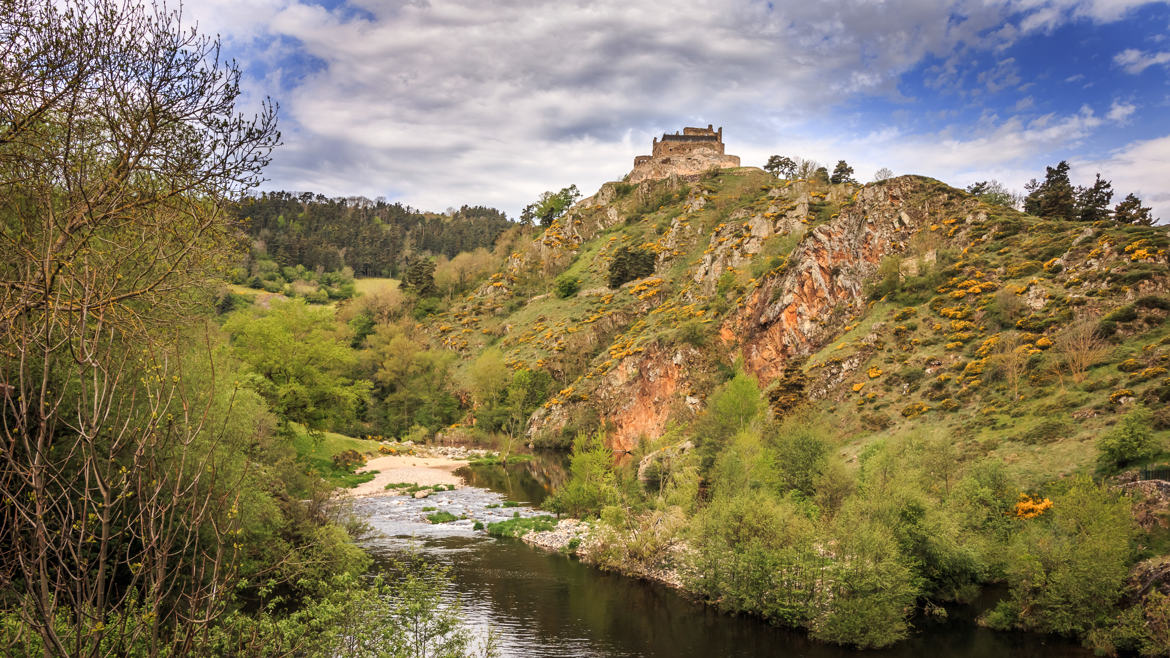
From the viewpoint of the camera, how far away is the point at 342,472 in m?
58.6

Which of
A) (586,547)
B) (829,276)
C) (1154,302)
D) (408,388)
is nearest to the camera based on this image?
(586,547)

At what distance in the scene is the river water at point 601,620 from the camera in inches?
947

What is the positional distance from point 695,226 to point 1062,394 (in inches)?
3217

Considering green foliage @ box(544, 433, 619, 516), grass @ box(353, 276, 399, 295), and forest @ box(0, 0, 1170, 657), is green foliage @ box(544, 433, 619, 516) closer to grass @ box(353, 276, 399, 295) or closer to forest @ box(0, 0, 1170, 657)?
forest @ box(0, 0, 1170, 657)

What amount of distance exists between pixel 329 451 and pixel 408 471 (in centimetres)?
812

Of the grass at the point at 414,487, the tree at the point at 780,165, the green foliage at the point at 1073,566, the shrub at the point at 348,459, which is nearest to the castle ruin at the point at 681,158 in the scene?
the tree at the point at 780,165

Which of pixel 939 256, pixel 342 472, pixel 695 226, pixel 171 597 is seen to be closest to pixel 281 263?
pixel 695 226

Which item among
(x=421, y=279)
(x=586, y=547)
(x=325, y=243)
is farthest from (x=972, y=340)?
(x=325, y=243)

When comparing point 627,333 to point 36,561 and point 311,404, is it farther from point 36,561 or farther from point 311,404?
point 36,561

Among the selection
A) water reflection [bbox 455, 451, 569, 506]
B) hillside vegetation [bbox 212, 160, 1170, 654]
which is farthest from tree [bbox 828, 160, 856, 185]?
water reflection [bbox 455, 451, 569, 506]

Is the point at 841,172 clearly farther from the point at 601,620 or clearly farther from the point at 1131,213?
the point at 601,620

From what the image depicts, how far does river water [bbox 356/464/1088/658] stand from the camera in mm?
24062

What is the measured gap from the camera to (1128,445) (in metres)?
29.3

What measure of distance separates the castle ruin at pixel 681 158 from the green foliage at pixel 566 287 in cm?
4430
